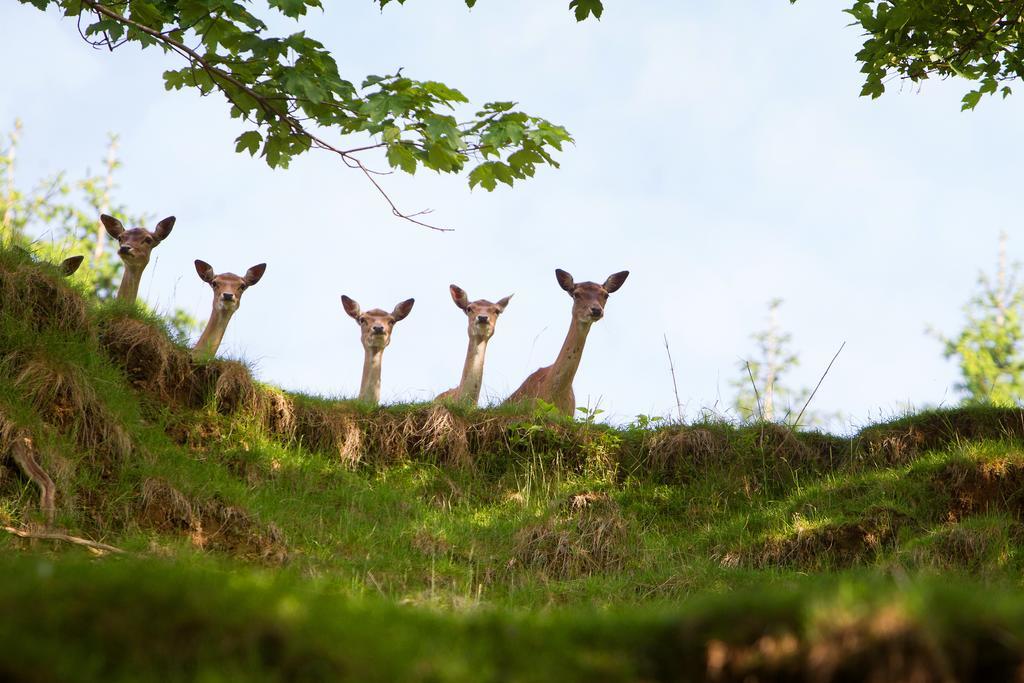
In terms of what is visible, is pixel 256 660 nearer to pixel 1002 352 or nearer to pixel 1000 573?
pixel 1000 573

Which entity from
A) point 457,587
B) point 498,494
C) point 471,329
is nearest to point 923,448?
point 498,494

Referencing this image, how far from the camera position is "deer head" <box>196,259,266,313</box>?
46.9 ft

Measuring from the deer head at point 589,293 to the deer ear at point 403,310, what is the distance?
2.23 meters

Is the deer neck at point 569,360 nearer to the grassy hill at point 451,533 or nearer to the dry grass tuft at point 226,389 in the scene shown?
the grassy hill at point 451,533

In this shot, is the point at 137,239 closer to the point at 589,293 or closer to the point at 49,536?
the point at 589,293

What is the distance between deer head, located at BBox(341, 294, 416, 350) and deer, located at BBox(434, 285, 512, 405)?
0.81 metres

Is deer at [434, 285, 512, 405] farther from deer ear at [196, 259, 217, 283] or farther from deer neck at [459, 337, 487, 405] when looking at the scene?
deer ear at [196, 259, 217, 283]

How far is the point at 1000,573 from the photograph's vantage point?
862cm

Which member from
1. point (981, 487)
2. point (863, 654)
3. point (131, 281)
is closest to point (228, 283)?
point (131, 281)

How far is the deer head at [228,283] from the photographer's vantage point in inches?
563

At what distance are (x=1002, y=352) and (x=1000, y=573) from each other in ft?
121

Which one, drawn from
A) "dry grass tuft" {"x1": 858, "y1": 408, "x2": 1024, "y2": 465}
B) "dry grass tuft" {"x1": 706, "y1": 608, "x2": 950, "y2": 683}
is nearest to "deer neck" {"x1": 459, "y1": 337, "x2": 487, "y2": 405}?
"dry grass tuft" {"x1": 858, "y1": 408, "x2": 1024, "y2": 465}

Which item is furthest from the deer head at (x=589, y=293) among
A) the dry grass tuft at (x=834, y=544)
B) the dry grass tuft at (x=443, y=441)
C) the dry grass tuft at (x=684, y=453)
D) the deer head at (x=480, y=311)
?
the dry grass tuft at (x=834, y=544)

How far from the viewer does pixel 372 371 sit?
15.2 m
